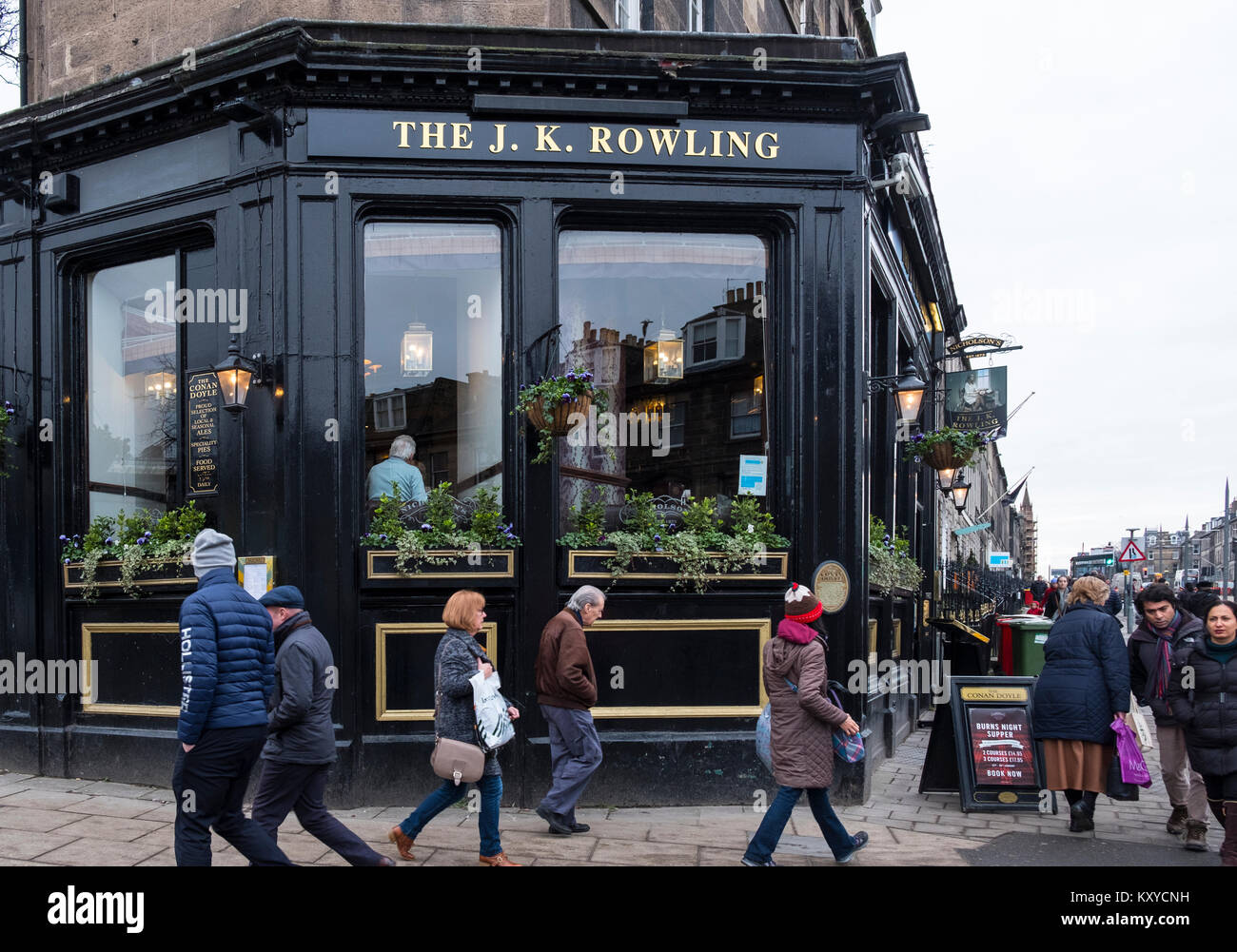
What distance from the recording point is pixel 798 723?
6375 millimetres

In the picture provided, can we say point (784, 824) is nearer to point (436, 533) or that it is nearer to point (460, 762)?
point (460, 762)

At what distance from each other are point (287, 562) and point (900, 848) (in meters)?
5.23

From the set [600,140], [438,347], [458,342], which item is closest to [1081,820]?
[458,342]

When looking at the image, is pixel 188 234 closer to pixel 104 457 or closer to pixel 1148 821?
pixel 104 457

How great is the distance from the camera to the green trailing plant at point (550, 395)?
8.37 meters

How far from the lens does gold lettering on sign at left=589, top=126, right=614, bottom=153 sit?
891 centimetres

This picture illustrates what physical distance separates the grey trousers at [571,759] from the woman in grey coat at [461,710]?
3.31 feet

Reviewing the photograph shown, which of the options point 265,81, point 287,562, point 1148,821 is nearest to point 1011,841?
point 1148,821

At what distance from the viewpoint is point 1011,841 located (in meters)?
7.58

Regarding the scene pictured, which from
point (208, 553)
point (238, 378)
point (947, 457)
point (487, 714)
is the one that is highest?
point (238, 378)

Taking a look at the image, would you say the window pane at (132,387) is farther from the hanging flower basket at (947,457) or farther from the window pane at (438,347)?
the hanging flower basket at (947,457)

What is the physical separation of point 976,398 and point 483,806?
12.6m

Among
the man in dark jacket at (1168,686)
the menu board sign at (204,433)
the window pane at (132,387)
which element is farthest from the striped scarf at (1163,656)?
the window pane at (132,387)

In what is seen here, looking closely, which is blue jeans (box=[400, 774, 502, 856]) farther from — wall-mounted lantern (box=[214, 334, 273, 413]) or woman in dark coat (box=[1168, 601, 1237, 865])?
woman in dark coat (box=[1168, 601, 1237, 865])
